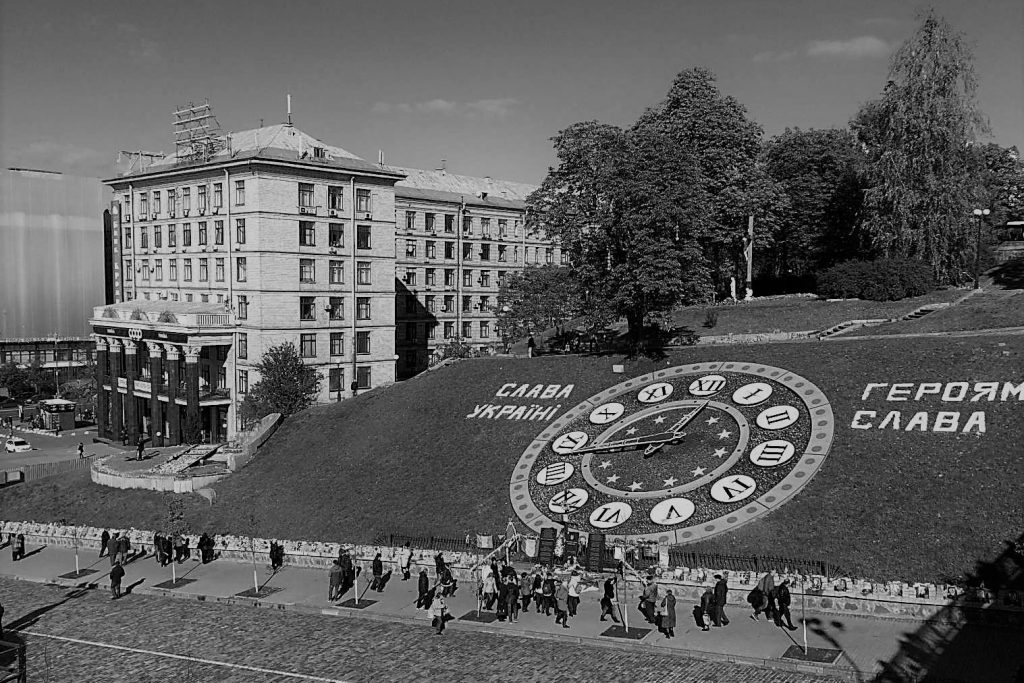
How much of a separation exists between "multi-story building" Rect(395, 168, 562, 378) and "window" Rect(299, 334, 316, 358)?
2595cm

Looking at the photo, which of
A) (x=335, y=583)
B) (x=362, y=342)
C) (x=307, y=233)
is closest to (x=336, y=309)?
(x=362, y=342)

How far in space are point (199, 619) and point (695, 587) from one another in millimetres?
18957

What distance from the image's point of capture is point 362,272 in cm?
9406

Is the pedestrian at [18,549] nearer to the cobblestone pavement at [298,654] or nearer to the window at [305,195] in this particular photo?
the cobblestone pavement at [298,654]

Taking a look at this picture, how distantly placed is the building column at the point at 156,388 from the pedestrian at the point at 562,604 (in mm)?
63190

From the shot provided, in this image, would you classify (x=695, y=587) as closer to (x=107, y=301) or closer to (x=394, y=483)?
(x=394, y=483)

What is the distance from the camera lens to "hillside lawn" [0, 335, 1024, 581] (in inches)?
1503

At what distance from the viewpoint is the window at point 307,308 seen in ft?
292

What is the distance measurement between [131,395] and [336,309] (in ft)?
69.5

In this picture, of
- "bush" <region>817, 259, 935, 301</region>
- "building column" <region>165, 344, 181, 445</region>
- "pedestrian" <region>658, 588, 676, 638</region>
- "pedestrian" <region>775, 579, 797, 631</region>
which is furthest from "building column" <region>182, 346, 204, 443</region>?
"pedestrian" <region>775, 579, 797, 631</region>

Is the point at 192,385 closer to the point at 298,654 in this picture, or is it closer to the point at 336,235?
the point at 336,235

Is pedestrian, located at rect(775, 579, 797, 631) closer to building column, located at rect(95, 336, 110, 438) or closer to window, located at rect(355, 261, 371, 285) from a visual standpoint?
window, located at rect(355, 261, 371, 285)

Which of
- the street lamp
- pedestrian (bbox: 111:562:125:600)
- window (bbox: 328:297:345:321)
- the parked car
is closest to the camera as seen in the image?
pedestrian (bbox: 111:562:125:600)

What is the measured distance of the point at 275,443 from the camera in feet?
217
